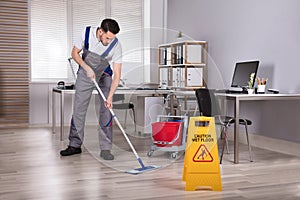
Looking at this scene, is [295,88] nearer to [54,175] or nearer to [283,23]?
[283,23]

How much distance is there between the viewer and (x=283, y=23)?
3.50 meters

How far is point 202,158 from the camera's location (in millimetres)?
2344

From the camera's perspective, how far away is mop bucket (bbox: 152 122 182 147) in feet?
10.2

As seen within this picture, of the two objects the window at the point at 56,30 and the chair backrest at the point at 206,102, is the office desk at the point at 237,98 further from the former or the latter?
the window at the point at 56,30

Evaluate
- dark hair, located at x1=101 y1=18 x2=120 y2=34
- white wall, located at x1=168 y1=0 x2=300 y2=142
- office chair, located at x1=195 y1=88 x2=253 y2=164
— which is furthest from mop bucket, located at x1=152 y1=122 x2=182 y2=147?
dark hair, located at x1=101 y1=18 x2=120 y2=34

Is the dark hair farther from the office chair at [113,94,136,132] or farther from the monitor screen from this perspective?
the monitor screen

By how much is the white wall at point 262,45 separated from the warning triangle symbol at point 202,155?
109 cm

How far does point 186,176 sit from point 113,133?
122cm

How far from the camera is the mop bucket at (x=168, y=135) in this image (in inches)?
123

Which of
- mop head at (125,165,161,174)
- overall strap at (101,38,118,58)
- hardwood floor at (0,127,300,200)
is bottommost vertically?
hardwood floor at (0,127,300,200)

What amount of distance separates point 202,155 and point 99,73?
1.09m

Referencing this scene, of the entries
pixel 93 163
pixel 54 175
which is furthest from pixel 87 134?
pixel 54 175

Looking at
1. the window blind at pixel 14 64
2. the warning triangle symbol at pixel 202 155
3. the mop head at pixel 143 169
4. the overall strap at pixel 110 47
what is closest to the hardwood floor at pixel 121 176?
the mop head at pixel 143 169

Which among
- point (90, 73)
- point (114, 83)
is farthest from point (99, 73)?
point (114, 83)
